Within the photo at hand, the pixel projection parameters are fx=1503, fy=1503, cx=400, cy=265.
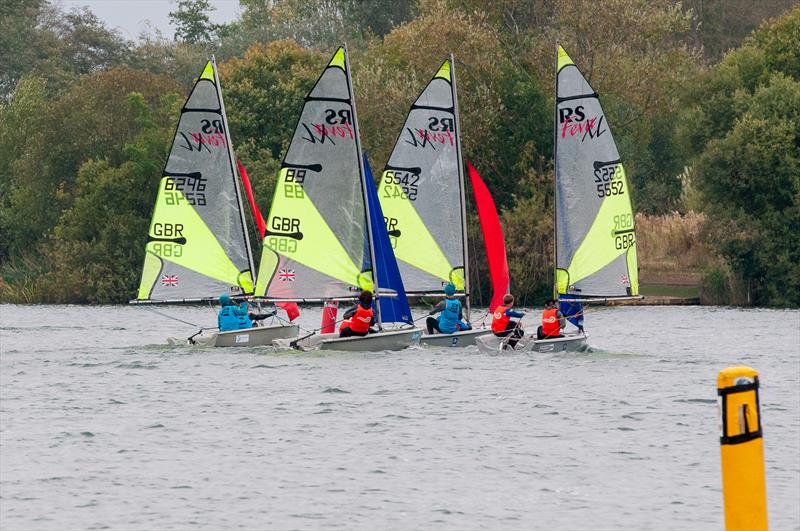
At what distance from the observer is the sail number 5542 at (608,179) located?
32.6 m

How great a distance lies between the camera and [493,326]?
31.4 meters

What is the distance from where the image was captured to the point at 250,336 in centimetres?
3353

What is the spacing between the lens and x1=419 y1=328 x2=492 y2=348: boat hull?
3240 cm

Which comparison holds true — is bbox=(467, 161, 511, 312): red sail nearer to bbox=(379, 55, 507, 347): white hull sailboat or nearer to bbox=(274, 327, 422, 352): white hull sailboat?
bbox=(379, 55, 507, 347): white hull sailboat

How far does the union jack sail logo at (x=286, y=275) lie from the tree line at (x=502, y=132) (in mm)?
21835

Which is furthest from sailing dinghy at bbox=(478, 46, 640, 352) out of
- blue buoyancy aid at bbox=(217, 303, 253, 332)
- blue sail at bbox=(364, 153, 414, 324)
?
blue buoyancy aid at bbox=(217, 303, 253, 332)

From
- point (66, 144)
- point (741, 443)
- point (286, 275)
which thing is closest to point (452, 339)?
point (286, 275)

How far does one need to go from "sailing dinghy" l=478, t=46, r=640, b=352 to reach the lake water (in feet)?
5.22

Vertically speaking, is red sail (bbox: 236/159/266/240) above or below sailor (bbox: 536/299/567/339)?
above

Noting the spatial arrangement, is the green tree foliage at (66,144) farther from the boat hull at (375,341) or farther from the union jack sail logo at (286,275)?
the boat hull at (375,341)

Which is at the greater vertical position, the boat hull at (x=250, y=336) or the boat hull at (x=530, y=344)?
the boat hull at (x=250, y=336)

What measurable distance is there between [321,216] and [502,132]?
2826cm

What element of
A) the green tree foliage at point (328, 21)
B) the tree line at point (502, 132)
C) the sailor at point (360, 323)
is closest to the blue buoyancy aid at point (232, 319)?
the sailor at point (360, 323)

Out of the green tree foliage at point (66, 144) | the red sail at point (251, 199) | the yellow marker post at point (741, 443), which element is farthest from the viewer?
the green tree foliage at point (66, 144)
